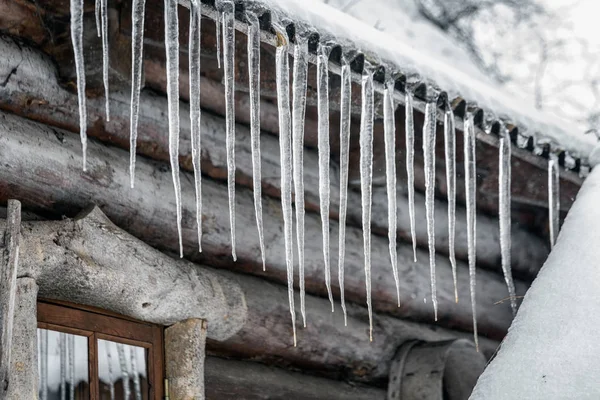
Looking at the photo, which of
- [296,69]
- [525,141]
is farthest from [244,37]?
[525,141]

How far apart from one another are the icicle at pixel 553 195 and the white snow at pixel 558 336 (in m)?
0.40

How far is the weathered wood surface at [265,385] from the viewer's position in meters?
3.34

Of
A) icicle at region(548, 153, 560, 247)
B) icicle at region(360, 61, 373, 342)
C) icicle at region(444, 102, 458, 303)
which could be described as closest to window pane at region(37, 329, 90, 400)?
icicle at region(360, 61, 373, 342)

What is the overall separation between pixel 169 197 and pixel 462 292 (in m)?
1.50

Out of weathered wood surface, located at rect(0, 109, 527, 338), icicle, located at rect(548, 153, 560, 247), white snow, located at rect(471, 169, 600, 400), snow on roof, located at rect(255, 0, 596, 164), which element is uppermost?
snow on roof, located at rect(255, 0, 596, 164)

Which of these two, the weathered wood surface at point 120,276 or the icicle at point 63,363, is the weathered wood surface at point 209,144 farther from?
the icicle at point 63,363

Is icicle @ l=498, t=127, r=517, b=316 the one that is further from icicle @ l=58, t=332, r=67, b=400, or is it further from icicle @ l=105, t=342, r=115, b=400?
icicle @ l=58, t=332, r=67, b=400

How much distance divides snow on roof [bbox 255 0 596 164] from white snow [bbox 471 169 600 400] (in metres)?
0.47

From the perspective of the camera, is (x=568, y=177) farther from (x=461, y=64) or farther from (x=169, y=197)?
(x=169, y=197)

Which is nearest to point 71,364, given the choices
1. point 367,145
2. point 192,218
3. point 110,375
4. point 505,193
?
point 110,375

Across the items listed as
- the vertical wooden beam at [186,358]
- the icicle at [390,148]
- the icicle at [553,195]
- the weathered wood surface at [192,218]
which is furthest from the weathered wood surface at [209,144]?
the vertical wooden beam at [186,358]

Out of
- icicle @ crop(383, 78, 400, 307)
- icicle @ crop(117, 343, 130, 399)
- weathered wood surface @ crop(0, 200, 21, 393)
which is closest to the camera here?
weathered wood surface @ crop(0, 200, 21, 393)

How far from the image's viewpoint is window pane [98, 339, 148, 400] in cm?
294

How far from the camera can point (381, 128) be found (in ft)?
12.1
